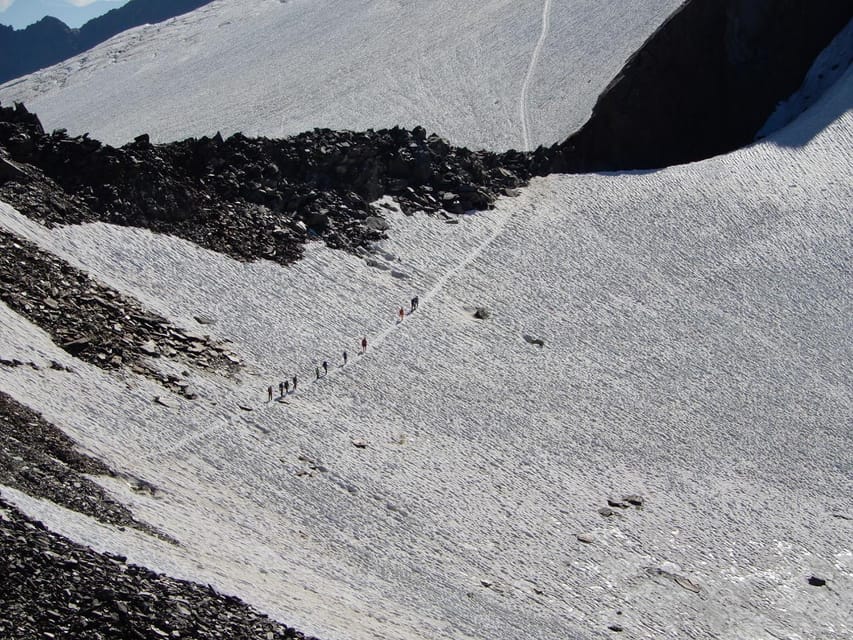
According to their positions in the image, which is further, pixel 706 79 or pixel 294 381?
pixel 706 79

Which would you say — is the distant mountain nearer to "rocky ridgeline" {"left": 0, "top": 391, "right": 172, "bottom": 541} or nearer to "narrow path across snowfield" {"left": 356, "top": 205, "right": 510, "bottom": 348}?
"narrow path across snowfield" {"left": 356, "top": 205, "right": 510, "bottom": 348}

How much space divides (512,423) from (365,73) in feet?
129

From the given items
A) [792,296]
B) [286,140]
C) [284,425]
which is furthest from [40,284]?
Answer: [792,296]

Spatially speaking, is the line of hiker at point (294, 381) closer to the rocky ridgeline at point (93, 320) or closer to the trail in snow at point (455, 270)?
the trail in snow at point (455, 270)

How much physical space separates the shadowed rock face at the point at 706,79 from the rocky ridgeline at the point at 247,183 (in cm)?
1299

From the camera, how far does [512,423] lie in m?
39.4

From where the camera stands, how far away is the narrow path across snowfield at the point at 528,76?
63.0 meters

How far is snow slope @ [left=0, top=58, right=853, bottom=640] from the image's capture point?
30.1m

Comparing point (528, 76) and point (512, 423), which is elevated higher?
point (528, 76)

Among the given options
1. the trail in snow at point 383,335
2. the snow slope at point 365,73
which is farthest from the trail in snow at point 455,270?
the snow slope at point 365,73

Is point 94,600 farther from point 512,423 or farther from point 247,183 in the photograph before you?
point 247,183

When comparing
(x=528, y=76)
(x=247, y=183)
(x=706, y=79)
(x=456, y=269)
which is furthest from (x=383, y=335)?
(x=706, y=79)

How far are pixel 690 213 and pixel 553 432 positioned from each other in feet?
73.2

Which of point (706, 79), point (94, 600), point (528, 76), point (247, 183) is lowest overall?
point (706, 79)
